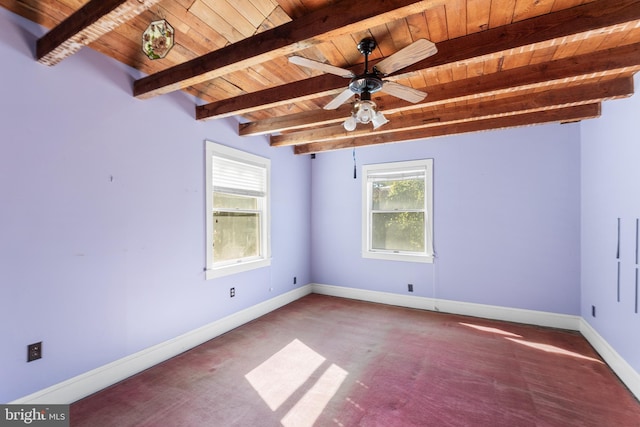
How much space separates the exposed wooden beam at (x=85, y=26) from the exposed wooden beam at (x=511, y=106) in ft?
8.48

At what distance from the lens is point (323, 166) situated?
529 cm

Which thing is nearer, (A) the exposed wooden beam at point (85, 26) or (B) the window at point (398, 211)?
(A) the exposed wooden beam at point (85, 26)

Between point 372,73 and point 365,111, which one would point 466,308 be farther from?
point 372,73

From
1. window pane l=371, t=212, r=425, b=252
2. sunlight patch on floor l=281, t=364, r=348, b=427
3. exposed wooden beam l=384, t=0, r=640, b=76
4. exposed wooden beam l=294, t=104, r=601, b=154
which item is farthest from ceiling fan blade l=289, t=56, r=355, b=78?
window pane l=371, t=212, r=425, b=252

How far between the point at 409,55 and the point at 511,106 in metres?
1.85

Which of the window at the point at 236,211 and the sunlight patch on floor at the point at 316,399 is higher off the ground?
the window at the point at 236,211

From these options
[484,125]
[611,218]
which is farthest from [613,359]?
[484,125]

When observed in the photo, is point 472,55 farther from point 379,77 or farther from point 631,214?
point 631,214

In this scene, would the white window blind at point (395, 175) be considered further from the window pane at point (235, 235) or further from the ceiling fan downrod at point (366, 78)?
the ceiling fan downrod at point (366, 78)

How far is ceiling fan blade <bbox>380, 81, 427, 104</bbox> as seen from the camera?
7.05 feet

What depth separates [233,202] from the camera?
3809 millimetres

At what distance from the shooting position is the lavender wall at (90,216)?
197cm

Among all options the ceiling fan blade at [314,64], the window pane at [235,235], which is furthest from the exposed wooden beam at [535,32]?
the window pane at [235,235]

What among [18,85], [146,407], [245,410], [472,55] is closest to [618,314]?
[472,55]
